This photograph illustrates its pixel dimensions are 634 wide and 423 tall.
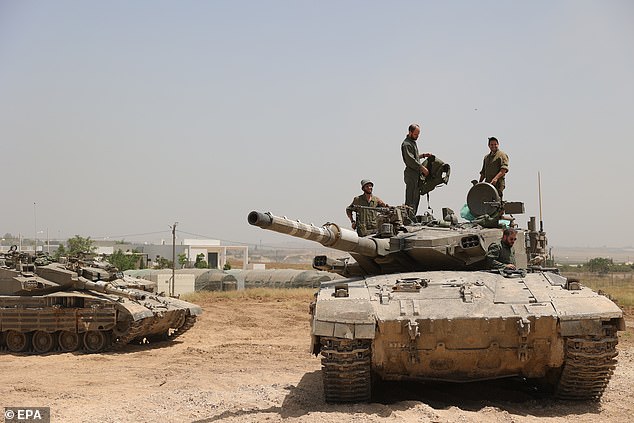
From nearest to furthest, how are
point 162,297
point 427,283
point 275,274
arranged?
point 427,283, point 162,297, point 275,274

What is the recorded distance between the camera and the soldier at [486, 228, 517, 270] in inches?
441

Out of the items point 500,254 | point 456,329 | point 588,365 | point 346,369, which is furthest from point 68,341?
point 588,365

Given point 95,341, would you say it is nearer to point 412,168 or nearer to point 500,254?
point 412,168

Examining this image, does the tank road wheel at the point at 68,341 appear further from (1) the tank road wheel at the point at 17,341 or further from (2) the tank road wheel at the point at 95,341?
(1) the tank road wheel at the point at 17,341

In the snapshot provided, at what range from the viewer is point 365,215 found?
521 inches

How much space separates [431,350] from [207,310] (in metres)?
18.0

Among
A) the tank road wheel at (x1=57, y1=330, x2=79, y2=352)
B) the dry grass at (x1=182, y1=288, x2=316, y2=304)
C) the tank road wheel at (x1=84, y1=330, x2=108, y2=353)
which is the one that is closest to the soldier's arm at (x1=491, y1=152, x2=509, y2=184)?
the tank road wheel at (x1=84, y1=330, x2=108, y2=353)

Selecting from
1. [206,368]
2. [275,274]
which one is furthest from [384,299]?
[275,274]

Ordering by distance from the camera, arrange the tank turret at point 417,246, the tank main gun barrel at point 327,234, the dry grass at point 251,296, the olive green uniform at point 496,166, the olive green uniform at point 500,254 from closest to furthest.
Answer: the tank main gun barrel at point 327,234 → the tank turret at point 417,246 → the olive green uniform at point 500,254 → the olive green uniform at point 496,166 → the dry grass at point 251,296

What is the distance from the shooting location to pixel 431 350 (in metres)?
9.24

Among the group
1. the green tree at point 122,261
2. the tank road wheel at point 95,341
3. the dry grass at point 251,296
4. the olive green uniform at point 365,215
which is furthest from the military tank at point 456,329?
the green tree at point 122,261

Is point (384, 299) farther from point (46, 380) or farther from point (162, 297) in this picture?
point (162, 297)

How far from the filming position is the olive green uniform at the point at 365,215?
504 inches

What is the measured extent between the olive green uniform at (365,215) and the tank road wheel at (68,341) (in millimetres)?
7669
